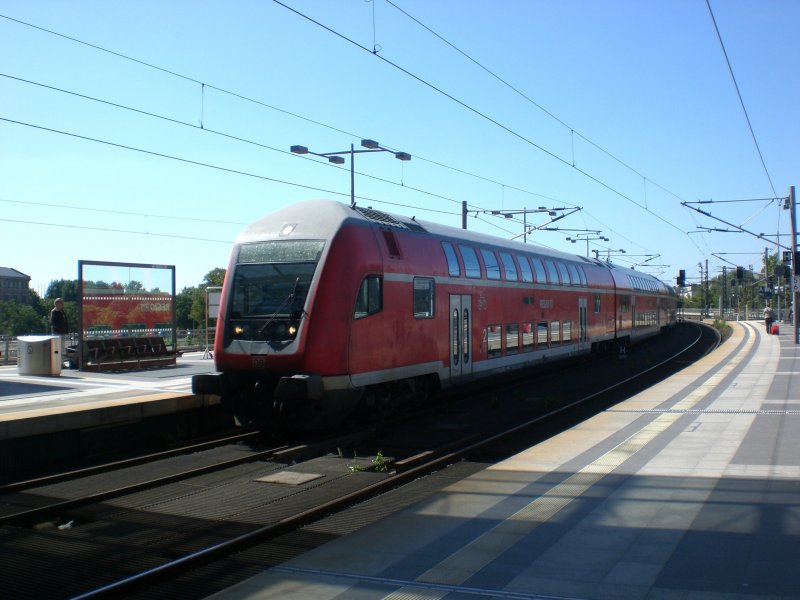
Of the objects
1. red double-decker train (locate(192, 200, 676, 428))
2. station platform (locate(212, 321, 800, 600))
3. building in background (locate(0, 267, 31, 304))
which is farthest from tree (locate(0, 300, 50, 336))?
station platform (locate(212, 321, 800, 600))

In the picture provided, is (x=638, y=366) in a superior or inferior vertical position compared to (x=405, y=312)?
inferior

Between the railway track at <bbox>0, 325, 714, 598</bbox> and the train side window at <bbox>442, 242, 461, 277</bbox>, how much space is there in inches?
139

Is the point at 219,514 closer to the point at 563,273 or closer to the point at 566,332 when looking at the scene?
the point at 566,332

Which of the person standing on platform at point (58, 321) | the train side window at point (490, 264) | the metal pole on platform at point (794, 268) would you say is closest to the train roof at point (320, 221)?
the train side window at point (490, 264)

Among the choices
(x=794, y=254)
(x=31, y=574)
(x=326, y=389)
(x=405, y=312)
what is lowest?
(x=31, y=574)

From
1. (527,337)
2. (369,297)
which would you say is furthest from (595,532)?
(527,337)

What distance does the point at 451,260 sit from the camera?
595 inches

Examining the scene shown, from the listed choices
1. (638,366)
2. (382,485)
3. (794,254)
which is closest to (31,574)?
(382,485)

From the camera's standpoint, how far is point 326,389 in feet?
36.8

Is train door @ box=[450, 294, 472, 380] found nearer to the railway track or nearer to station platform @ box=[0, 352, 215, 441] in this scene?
the railway track

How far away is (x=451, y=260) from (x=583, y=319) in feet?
36.4

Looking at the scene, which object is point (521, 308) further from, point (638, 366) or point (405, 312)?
point (638, 366)

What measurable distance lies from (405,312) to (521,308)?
6510 mm

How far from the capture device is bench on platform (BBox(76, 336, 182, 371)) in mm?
19359
